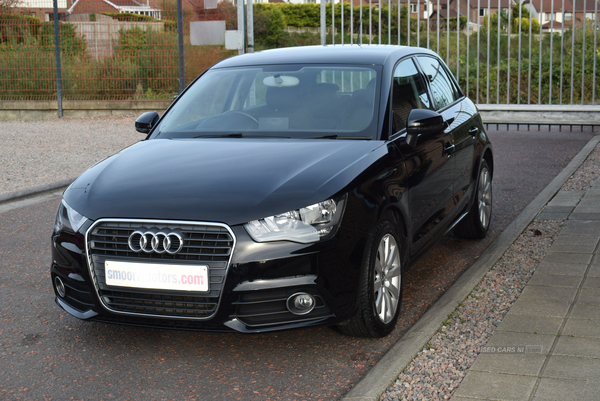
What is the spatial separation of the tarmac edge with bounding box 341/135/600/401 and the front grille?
32.6 inches

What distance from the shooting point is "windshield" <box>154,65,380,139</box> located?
4.64 m

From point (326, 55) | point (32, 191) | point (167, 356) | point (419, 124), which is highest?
point (326, 55)

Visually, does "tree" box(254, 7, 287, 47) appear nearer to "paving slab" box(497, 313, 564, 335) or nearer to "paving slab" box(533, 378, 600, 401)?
"paving slab" box(497, 313, 564, 335)

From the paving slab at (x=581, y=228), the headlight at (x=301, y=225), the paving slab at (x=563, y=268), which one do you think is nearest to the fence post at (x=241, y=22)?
the paving slab at (x=581, y=228)

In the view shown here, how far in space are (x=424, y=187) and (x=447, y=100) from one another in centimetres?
145

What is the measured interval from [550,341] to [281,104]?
2253mm

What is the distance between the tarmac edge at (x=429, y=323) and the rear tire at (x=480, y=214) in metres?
0.18

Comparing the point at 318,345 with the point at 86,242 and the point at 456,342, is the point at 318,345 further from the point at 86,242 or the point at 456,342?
the point at 86,242

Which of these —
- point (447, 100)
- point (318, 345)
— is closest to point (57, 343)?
point (318, 345)

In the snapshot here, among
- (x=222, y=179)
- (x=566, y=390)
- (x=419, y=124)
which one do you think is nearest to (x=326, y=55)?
(x=419, y=124)

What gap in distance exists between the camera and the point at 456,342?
3855 millimetres

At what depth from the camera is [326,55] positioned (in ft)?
17.1

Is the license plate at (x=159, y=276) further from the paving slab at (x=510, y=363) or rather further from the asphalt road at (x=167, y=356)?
the paving slab at (x=510, y=363)

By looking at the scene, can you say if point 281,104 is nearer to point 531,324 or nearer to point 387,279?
point 387,279
